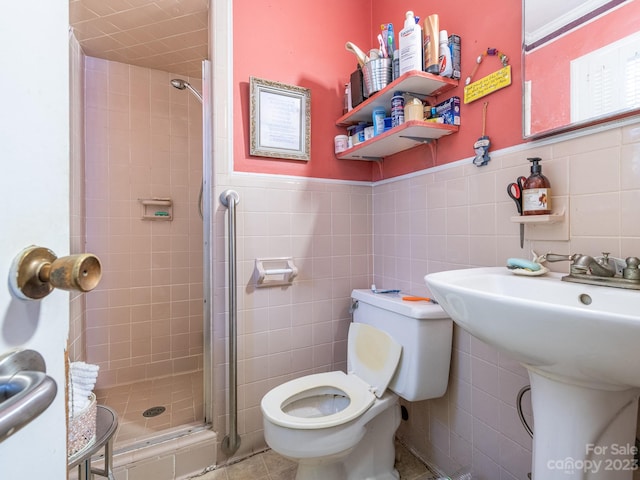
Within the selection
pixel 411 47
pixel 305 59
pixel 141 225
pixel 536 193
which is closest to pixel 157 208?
pixel 141 225

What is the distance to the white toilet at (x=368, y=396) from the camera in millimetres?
1032

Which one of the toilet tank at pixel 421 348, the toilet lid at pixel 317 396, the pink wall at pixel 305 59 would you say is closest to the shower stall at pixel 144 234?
the pink wall at pixel 305 59

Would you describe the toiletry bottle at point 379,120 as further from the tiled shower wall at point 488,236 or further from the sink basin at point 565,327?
the sink basin at point 565,327

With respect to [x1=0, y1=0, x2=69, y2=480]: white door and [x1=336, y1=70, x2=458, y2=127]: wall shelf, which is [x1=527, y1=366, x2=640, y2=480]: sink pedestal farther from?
[x1=336, y1=70, x2=458, y2=127]: wall shelf

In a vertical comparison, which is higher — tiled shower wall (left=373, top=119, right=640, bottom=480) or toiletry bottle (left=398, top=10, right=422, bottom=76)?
toiletry bottle (left=398, top=10, right=422, bottom=76)

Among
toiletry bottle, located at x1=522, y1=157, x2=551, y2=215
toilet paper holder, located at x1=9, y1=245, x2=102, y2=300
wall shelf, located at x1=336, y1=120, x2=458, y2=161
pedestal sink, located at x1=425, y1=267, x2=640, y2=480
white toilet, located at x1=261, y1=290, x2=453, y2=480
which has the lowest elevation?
white toilet, located at x1=261, y1=290, x2=453, y2=480

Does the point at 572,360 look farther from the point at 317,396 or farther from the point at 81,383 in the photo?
the point at 81,383

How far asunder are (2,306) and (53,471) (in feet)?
0.66

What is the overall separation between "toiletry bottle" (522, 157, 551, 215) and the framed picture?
3.22 feet

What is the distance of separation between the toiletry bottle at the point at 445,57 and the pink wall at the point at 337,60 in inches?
2.6

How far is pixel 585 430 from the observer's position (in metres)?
0.64

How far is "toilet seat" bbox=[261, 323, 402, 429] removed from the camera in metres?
1.14

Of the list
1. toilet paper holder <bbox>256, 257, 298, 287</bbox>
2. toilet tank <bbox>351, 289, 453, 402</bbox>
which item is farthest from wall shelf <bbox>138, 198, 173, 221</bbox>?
toilet tank <bbox>351, 289, 453, 402</bbox>

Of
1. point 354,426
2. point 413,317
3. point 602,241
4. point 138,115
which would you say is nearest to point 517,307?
point 602,241
